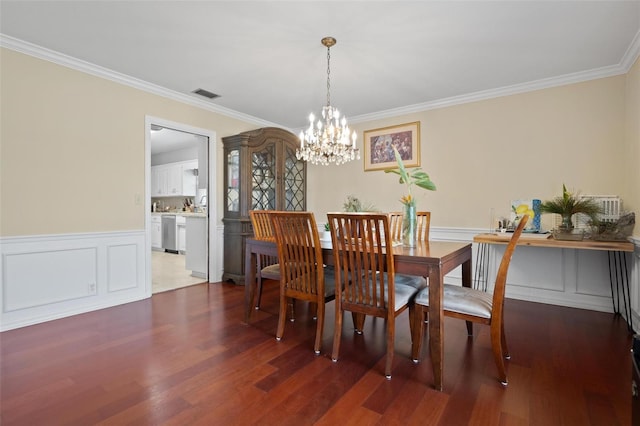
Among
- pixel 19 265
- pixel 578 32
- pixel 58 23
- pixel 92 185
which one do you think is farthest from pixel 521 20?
pixel 19 265

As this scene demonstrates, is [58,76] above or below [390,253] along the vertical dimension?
above

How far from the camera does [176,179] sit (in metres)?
7.51

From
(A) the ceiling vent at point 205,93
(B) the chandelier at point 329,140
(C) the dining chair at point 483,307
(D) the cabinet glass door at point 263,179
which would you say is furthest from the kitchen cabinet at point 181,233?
(C) the dining chair at point 483,307

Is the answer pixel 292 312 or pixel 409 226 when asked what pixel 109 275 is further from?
pixel 409 226

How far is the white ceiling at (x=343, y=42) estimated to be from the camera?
219 cm

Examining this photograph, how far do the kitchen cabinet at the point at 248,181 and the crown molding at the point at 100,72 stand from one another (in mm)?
514

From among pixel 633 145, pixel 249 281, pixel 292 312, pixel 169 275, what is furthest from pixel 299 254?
pixel 169 275

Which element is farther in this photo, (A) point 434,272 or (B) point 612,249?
(B) point 612,249

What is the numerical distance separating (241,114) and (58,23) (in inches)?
93.1

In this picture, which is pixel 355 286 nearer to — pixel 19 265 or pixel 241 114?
pixel 19 265

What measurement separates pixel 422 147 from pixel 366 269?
2750 millimetres

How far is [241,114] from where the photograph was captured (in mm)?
4582

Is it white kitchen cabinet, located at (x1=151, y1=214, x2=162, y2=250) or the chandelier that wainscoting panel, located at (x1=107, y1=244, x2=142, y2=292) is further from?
white kitchen cabinet, located at (x1=151, y1=214, x2=162, y2=250)

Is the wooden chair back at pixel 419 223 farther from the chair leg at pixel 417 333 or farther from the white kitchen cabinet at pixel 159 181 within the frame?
the white kitchen cabinet at pixel 159 181
